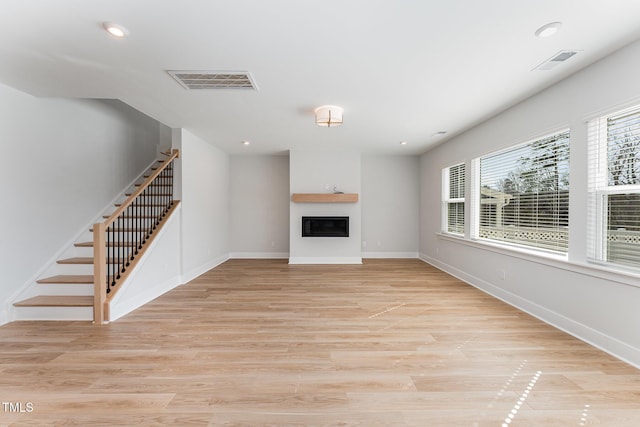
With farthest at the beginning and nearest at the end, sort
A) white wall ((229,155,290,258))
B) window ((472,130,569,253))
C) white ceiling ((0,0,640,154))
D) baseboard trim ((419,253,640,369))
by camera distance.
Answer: white wall ((229,155,290,258)), window ((472,130,569,253)), baseboard trim ((419,253,640,369)), white ceiling ((0,0,640,154))

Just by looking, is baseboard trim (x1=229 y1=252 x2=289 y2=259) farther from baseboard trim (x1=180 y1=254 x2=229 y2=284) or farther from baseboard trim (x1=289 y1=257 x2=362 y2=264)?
baseboard trim (x1=289 y1=257 x2=362 y2=264)

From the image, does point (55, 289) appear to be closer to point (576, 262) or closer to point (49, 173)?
point (49, 173)

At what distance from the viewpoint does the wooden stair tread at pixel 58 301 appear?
2988 mm

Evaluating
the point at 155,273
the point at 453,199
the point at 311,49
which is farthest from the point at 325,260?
the point at 311,49

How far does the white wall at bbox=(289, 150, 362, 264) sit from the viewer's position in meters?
→ 6.28

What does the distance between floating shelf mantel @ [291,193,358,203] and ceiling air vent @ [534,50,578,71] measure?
13.0 feet

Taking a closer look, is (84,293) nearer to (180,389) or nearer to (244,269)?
(180,389)

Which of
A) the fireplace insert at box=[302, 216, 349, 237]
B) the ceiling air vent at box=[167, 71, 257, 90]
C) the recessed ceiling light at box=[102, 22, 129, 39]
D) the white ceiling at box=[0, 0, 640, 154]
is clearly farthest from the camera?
the fireplace insert at box=[302, 216, 349, 237]

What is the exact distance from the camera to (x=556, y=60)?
240cm

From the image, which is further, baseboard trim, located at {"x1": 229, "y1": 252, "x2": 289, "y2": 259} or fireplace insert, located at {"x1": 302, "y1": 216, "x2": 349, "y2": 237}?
baseboard trim, located at {"x1": 229, "y1": 252, "x2": 289, "y2": 259}

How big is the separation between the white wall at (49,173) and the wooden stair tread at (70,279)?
166mm

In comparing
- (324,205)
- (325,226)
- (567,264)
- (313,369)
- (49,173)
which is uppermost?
(49,173)

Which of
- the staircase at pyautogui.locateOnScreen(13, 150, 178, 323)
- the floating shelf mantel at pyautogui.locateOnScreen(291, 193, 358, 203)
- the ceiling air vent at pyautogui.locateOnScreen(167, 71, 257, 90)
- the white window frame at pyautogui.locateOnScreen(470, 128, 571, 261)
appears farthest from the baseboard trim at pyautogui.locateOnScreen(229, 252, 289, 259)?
the ceiling air vent at pyautogui.locateOnScreen(167, 71, 257, 90)

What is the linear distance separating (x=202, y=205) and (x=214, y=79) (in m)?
3.02
